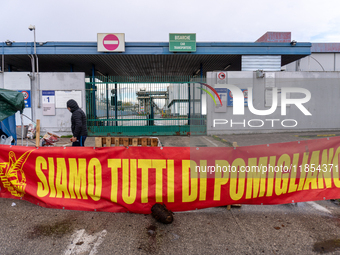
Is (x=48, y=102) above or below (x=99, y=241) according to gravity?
above

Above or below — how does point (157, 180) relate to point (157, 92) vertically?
below

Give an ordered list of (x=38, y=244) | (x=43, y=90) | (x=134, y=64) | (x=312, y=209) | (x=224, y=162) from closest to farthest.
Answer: (x=38, y=244), (x=224, y=162), (x=312, y=209), (x=43, y=90), (x=134, y=64)

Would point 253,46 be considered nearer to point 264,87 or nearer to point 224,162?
point 264,87

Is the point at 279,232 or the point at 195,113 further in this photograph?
the point at 195,113

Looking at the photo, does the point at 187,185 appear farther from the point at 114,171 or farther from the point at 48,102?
the point at 48,102

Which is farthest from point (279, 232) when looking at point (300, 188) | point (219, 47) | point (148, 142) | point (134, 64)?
point (134, 64)

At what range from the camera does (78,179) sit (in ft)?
12.7

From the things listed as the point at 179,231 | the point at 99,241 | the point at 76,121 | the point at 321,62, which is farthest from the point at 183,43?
the point at 321,62

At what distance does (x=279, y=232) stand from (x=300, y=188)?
1018 millimetres

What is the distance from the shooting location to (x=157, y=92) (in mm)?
12961

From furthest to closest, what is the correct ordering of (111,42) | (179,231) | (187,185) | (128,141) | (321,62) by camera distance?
(321,62)
(111,42)
(128,141)
(187,185)
(179,231)

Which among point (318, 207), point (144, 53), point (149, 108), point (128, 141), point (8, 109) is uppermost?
point (144, 53)

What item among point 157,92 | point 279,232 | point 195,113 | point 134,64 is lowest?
point 279,232

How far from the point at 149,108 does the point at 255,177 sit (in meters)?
10.0
